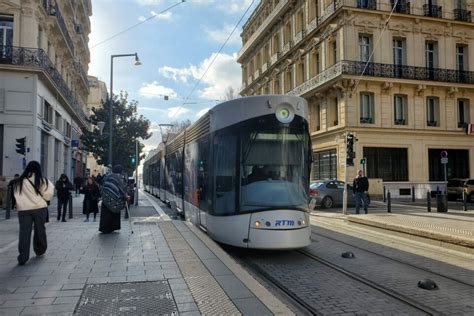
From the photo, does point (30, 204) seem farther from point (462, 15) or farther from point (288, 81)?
point (288, 81)

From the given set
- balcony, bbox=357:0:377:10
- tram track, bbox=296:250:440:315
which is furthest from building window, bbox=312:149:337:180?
tram track, bbox=296:250:440:315

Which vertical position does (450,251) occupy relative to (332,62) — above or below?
below

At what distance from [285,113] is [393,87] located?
2630 cm

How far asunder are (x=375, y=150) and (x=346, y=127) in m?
3.03

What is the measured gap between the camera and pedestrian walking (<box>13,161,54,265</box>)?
7173mm

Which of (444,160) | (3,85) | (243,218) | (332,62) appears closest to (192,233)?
(243,218)

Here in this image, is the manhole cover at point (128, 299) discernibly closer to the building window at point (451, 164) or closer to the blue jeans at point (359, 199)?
the blue jeans at point (359, 199)

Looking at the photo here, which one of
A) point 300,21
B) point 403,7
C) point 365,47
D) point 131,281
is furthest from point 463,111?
point 131,281

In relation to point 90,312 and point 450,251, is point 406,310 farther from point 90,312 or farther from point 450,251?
point 450,251

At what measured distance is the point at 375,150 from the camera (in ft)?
106

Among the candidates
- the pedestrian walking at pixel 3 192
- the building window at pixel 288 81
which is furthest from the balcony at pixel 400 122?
the pedestrian walking at pixel 3 192

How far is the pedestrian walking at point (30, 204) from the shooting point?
7173 millimetres

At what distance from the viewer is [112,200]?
10.4 metres

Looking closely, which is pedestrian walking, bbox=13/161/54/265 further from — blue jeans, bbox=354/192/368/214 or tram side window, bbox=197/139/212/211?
blue jeans, bbox=354/192/368/214
